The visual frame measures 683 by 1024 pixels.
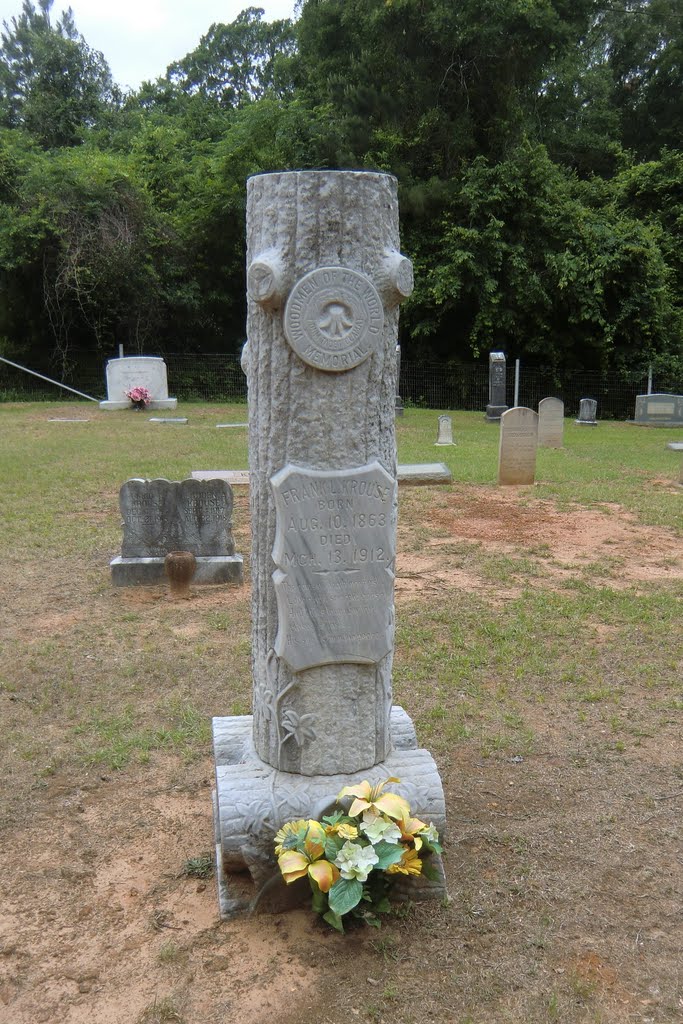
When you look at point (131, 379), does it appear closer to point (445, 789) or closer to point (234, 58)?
point (445, 789)

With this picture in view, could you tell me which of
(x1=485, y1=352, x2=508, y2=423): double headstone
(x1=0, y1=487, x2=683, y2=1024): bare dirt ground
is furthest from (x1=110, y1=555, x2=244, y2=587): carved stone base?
(x1=485, y1=352, x2=508, y2=423): double headstone

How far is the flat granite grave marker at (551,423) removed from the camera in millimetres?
16031

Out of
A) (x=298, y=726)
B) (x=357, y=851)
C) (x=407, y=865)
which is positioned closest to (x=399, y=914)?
(x=407, y=865)

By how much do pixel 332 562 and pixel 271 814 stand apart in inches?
36.9

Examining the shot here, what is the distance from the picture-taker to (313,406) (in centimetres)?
294

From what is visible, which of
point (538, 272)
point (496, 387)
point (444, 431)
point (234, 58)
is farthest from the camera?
point (234, 58)

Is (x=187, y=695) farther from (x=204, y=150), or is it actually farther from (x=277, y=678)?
(x=204, y=150)

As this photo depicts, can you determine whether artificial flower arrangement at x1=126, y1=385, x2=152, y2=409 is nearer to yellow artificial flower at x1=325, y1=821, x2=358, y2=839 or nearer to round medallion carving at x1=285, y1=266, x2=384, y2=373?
round medallion carving at x1=285, y1=266, x2=384, y2=373

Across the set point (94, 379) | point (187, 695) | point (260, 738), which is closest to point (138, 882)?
point (260, 738)

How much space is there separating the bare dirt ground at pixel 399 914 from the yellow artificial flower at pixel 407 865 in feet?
0.73

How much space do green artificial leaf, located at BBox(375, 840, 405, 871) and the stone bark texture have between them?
1.29ft

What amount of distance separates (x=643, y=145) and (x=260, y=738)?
31687mm

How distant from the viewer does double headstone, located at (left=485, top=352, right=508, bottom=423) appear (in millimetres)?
20500

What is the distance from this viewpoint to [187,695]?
15.9 ft
